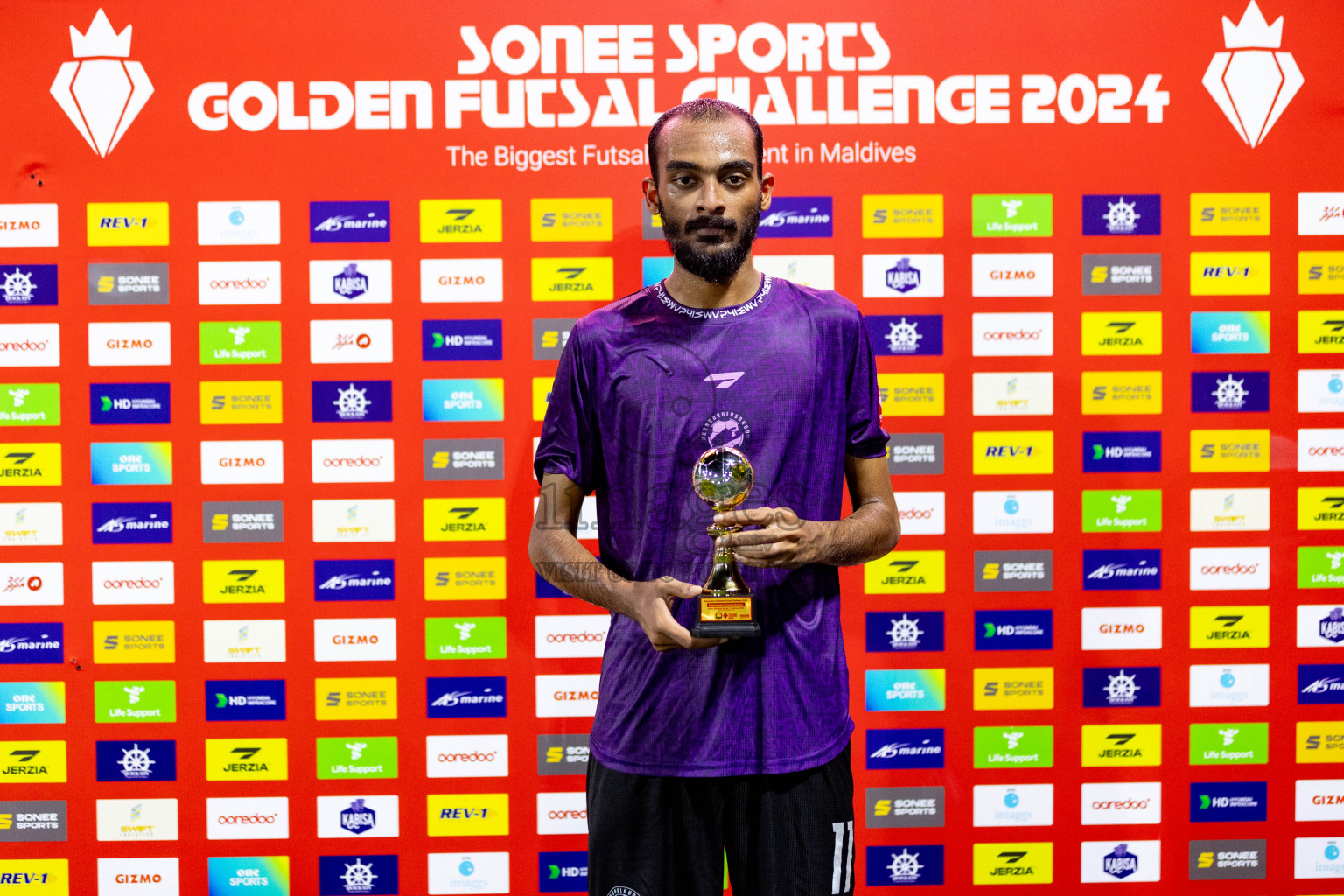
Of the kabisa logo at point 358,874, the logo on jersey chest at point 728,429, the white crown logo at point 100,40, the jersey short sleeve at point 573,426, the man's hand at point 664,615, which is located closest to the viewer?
the man's hand at point 664,615

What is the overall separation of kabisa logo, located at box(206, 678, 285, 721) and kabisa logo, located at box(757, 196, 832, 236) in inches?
72.9

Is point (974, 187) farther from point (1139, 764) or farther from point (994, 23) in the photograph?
point (1139, 764)

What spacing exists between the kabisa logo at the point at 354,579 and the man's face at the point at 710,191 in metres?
1.37

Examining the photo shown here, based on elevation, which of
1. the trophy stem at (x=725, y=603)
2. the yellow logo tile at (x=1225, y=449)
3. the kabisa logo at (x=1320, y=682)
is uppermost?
the yellow logo tile at (x=1225, y=449)

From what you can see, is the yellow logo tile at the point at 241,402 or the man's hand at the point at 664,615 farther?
the yellow logo tile at the point at 241,402

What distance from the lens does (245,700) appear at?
2469 millimetres

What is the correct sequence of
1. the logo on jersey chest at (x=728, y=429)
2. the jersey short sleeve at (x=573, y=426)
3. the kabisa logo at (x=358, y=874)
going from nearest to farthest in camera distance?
the logo on jersey chest at (x=728, y=429)
the jersey short sleeve at (x=573, y=426)
the kabisa logo at (x=358, y=874)

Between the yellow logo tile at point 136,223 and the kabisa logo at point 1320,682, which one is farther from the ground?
the yellow logo tile at point 136,223

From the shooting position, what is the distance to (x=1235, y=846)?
2543 mm

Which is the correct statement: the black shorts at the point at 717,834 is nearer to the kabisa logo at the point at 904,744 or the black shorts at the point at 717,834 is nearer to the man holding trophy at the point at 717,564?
the man holding trophy at the point at 717,564

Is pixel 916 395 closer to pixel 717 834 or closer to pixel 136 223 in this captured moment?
pixel 717 834

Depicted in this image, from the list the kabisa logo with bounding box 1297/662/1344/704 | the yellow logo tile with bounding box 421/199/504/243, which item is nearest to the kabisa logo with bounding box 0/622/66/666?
the yellow logo tile with bounding box 421/199/504/243

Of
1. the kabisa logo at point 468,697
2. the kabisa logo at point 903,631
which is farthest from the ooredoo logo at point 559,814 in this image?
the kabisa logo at point 903,631

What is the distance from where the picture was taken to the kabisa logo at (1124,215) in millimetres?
2438
